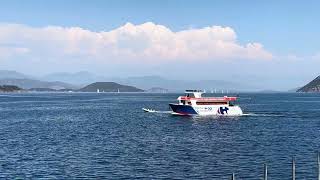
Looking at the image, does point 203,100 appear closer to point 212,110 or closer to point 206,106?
point 206,106

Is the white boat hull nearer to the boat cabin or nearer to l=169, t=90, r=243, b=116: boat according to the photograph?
l=169, t=90, r=243, b=116: boat

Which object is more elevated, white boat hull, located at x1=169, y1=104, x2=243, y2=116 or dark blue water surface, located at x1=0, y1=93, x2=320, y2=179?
white boat hull, located at x1=169, y1=104, x2=243, y2=116

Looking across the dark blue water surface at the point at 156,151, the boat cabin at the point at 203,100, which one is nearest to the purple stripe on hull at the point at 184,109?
the boat cabin at the point at 203,100

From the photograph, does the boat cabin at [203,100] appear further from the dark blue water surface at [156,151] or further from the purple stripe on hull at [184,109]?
the dark blue water surface at [156,151]

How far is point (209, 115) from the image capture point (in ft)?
517

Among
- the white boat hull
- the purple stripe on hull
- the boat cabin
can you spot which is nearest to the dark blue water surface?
the purple stripe on hull

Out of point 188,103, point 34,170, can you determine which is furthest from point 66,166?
point 188,103

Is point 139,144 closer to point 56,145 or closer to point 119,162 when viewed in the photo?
point 56,145

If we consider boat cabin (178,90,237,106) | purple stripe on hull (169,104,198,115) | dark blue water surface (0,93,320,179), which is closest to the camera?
dark blue water surface (0,93,320,179)

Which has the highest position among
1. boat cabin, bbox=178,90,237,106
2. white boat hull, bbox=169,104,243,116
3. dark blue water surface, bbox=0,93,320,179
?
boat cabin, bbox=178,90,237,106

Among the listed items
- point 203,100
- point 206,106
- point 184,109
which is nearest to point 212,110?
point 206,106

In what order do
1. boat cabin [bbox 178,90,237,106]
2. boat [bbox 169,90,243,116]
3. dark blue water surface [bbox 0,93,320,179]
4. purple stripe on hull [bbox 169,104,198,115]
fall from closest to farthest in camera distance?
dark blue water surface [bbox 0,93,320,179]
purple stripe on hull [bbox 169,104,198,115]
boat [bbox 169,90,243,116]
boat cabin [bbox 178,90,237,106]

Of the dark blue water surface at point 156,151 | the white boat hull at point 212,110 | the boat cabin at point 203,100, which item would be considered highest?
the boat cabin at point 203,100

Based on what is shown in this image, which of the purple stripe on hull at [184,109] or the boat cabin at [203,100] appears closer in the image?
the purple stripe on hull at [184,109]
